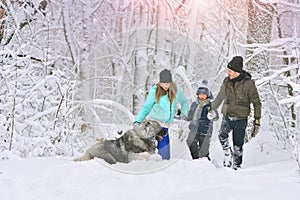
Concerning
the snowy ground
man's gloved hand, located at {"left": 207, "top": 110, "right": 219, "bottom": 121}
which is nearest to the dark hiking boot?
man's gloved hand, located at {"left": 207, "top": 110, "right": 219, "bottom": 121}

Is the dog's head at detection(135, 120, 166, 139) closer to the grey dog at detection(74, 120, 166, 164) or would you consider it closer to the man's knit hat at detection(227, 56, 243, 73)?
the grey dog at detection(74, 120, 166, 164)

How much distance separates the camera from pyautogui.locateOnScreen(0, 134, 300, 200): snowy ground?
3.38 m

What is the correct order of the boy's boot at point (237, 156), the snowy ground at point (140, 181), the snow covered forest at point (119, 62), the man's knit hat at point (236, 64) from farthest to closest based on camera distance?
the snow covered forest at point (119, 62) < the boy's boot at point (237, 156) < the man's knit hat at point (236, 64) < the snowy ground at point (140, 181)

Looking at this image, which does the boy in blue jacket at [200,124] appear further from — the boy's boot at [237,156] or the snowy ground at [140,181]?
the snowy ground at [140,181]

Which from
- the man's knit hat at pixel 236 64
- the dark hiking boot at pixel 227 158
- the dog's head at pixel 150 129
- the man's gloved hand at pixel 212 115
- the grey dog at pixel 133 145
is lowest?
the dark hiking boot at pixel 227 158

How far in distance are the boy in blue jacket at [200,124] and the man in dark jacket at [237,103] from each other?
0.85ft

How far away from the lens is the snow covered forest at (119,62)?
22.3 ft

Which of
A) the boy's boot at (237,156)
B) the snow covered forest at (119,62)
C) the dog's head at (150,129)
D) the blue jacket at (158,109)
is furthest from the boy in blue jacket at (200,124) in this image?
the snow covered forest at (119,62)

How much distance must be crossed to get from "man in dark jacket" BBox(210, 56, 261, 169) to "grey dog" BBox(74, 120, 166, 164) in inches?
42.0

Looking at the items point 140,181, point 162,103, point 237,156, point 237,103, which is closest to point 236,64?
point 237,103

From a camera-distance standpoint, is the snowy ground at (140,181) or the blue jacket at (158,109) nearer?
the snowy ground at (140,181)

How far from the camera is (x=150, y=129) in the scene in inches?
190

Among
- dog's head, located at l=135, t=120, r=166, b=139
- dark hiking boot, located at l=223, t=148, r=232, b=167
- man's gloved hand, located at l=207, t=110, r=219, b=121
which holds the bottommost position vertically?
dark hiking boot, located at l=223, t=148, r=232, b=167

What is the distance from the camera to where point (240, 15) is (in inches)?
479
